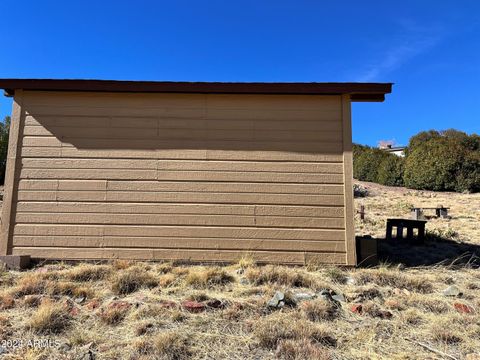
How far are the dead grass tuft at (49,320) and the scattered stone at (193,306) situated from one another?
111cm

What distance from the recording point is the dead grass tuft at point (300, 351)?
9.47 ft

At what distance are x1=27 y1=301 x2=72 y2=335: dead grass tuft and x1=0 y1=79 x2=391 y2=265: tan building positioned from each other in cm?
212

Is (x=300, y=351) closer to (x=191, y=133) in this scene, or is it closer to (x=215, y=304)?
(x=215, y=304)

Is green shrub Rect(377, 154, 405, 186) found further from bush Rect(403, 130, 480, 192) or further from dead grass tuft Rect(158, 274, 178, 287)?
dead grass tuft Rect(158, 274, 178, 287)

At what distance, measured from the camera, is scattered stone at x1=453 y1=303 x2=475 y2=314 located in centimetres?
389

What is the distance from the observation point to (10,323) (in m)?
3.39

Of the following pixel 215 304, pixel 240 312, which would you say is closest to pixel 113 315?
pixel 215 304

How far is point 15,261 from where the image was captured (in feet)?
17.4

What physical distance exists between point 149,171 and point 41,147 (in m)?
1.72

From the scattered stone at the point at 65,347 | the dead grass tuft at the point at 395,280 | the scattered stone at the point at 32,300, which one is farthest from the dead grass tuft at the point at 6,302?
the dead grass tuft at the point at 395,280

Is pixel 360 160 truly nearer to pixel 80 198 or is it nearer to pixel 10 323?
pixel 80 198

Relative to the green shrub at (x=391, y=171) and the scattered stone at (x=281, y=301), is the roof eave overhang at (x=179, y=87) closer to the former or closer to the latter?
the scattered stone at (x=281, y=301)

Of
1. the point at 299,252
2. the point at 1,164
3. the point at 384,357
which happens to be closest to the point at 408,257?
the point at 299,252

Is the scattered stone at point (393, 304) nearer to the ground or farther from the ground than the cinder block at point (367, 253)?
nearer to the ground
